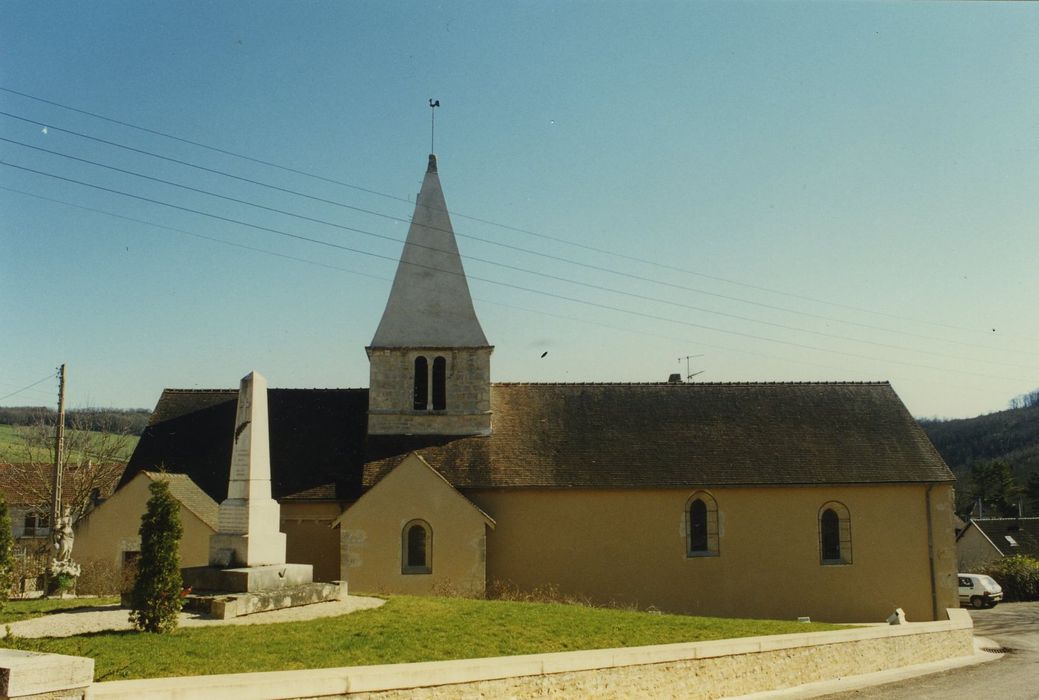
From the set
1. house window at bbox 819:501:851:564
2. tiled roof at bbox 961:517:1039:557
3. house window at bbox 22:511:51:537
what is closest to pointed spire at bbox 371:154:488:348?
house window at bbox 819:501:851:564

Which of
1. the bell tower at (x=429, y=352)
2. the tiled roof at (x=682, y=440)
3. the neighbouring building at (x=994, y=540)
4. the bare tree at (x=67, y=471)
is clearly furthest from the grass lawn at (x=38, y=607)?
the neighbouring building at (x=994, y=540)

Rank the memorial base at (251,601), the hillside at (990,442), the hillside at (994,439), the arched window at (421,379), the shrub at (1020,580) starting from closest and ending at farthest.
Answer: the memorial base at (251,601), the arched window at (421,379), the shrub at (1020,580), the hillside at (990,442), the hillside at (994,439)

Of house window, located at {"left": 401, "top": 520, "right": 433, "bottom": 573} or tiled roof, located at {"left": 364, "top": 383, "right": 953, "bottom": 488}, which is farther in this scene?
tiled roof, located at {"left": 364, "top": 383, "right": 953, "bottom": 488}

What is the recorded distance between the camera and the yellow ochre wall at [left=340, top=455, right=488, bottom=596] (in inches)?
918

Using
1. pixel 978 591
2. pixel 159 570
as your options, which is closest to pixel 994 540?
pixel 978 591

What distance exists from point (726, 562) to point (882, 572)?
494 centimetres

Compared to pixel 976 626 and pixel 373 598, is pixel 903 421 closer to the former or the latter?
pixel 976 626

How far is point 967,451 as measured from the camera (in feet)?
418

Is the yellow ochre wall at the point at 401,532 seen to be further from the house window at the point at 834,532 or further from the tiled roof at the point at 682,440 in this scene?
the house window at the point at 834,532

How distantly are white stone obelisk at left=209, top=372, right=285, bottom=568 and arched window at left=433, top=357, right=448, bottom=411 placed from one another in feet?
37.0

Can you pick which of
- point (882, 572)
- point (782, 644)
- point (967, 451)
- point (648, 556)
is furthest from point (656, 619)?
point (967, 451)

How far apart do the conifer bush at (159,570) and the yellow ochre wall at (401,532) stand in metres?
11.6

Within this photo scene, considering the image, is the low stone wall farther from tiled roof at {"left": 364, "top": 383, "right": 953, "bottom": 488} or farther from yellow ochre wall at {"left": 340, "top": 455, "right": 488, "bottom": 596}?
yellow ochre wall at {"left": 340, "top": 455, "right": 488, "bottom": 596}

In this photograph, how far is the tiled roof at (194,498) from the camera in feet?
76.1
